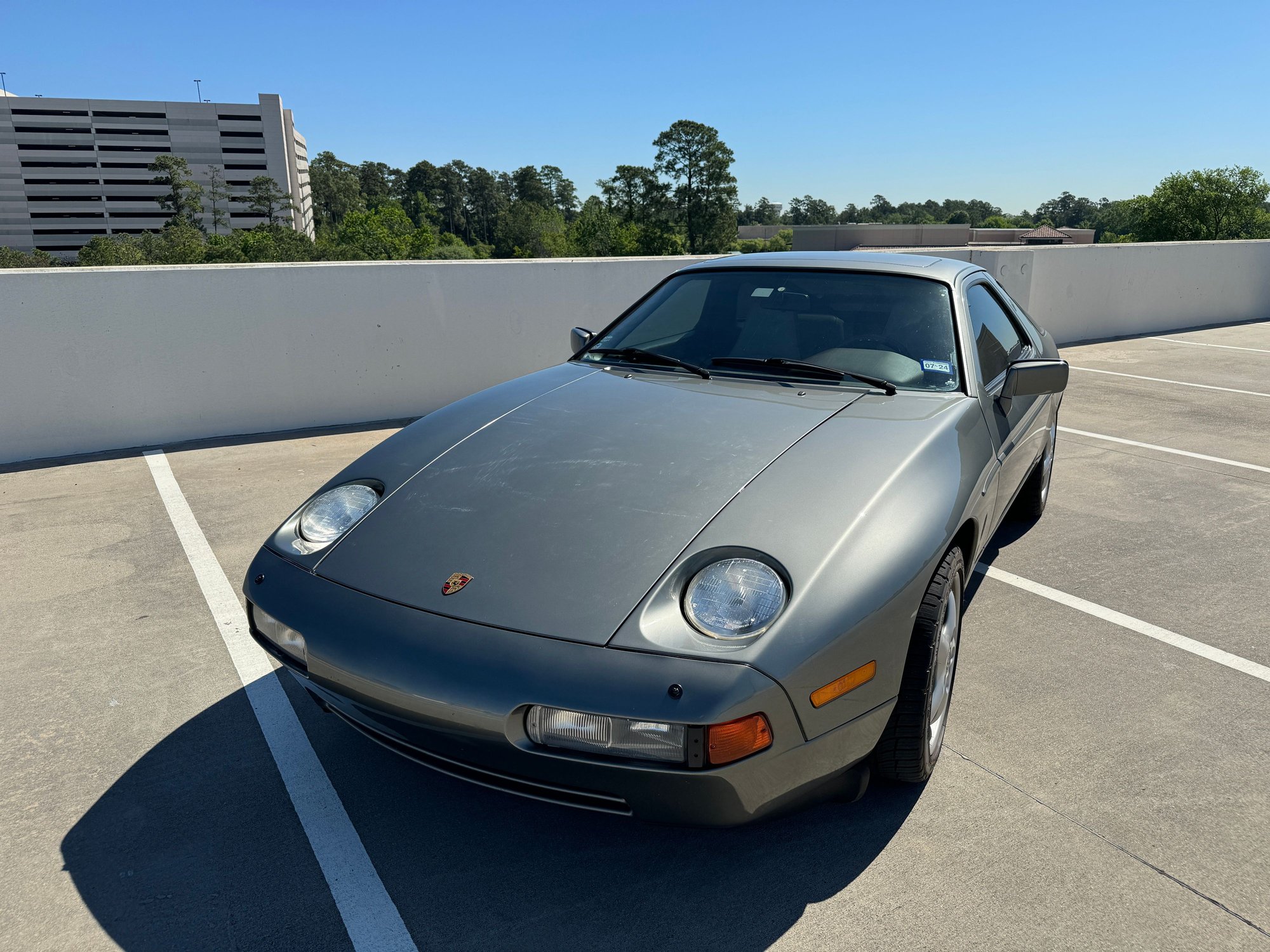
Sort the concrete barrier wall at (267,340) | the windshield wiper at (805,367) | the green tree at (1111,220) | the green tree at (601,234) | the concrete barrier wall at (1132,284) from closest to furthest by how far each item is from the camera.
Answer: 1. the windshield wiper at (805,367)
2. the concrete barrier wall at (267,340)
3. the concrete barrier wall at (1132,284)
4. the green tree at (601,234)
5. the green tree at (1111,220)

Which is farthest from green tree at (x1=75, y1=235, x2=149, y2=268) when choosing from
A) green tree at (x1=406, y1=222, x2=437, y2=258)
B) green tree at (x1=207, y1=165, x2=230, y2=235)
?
green tree at (x1=406, y1=222, x2=437, y2=258)

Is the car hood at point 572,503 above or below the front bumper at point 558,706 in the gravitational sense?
above

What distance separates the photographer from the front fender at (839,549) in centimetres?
181

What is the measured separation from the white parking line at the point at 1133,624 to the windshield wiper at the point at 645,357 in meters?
1.80

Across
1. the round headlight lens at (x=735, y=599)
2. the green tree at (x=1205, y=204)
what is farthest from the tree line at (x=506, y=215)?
the round headlight lens at (x=735, y=599)

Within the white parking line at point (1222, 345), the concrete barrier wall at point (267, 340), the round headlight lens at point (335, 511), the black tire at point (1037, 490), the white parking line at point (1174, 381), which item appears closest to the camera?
the round headlight lens at point (335, 511)

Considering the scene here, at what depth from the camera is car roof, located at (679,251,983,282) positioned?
3.38 meters

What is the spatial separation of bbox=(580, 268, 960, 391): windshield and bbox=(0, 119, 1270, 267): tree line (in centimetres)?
4973

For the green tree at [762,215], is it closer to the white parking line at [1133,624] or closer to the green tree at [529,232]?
the green tree at [529,232]

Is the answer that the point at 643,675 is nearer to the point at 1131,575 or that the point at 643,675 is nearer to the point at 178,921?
the point at 178,921

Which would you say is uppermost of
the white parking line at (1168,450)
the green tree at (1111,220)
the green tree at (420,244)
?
the green tree at (1111,220)

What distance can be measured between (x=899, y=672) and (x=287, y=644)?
1553 mm

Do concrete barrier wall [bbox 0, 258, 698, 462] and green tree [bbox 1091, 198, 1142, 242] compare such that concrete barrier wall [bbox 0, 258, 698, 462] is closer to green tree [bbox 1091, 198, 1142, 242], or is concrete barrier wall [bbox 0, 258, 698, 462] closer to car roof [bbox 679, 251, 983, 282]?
car roof [bbox 679, 251, 983, 282]

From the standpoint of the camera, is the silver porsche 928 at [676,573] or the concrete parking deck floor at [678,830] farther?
the concrete parking deck floor at [678,830]
